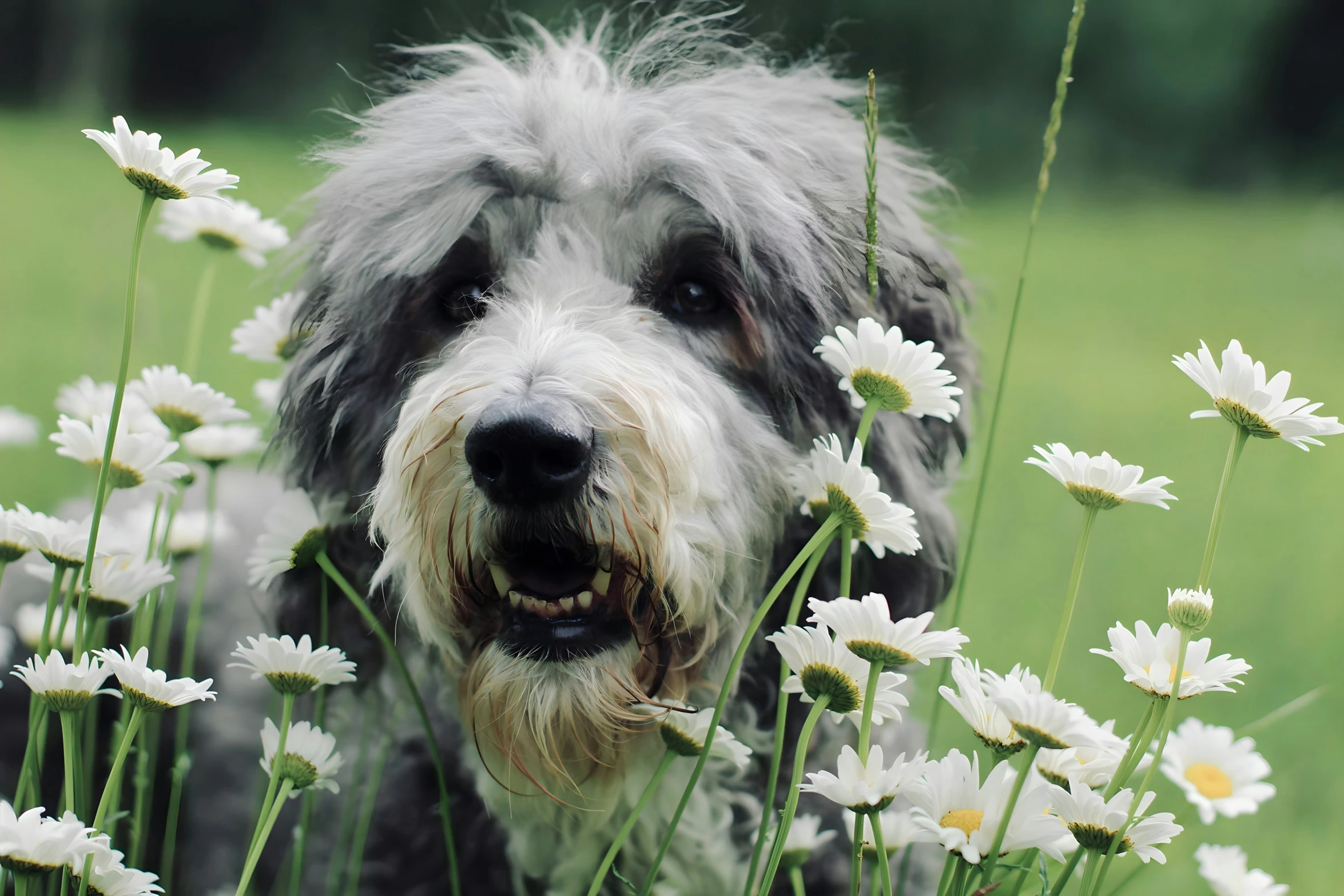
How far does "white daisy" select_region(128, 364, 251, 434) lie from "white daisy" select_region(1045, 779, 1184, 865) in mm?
1260

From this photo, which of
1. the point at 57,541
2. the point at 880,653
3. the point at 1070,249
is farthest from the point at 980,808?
the point at 1070,249

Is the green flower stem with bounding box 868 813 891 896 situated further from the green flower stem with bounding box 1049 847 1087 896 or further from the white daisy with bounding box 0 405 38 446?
the white daisy with bounding box 0 405 38 446

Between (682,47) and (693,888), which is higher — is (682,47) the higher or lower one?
the higher one

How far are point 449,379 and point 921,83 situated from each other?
1586 cm

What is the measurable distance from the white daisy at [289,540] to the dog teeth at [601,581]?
398 mm

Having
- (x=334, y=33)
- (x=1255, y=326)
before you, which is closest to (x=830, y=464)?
(x=1255, y=326)

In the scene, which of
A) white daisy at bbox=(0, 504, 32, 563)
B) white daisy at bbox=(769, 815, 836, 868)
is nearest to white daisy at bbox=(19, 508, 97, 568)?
white daisy at bbox=(0, 504, 32, 563)

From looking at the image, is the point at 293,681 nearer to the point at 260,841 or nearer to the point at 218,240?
the point at 260,841

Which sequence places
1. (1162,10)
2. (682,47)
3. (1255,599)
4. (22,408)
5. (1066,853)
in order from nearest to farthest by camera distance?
(1066,853)
(682,47)
(1255,599)
(22,408)
(1162,10)

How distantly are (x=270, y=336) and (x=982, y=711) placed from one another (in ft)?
4.98

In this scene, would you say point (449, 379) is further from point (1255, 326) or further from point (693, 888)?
point (1255, 326)

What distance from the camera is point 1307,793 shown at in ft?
10.1

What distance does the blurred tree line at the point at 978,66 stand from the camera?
50.2 ft

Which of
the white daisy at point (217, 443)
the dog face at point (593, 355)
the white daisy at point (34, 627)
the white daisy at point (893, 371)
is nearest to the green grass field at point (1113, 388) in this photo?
the dog face at point (593, 355)
